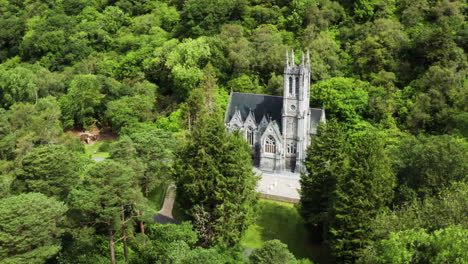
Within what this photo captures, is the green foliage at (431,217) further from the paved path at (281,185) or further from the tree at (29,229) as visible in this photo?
the tree at (29,229)

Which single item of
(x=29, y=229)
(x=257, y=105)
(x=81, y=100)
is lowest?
(x=29, y=229)

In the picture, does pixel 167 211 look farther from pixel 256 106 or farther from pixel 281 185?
pixel 256 106

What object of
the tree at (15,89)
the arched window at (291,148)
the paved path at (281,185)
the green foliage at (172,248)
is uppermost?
the tree at (15,89)

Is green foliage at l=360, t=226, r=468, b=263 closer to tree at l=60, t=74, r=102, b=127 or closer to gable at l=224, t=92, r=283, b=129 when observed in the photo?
gable at l=224, t=92, r=283, b=129

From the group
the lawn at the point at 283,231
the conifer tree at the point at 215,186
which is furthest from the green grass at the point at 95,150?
the lawn at the point at 283,231

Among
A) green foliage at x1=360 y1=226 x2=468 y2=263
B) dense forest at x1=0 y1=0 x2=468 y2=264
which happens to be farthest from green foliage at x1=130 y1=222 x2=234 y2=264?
green foliage at x1=360 y1=226 x2=468 y2=263

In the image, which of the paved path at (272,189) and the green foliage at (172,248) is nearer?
the green foliage at (172,248)

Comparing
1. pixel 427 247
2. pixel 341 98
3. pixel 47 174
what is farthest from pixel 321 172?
pixel 47 174
